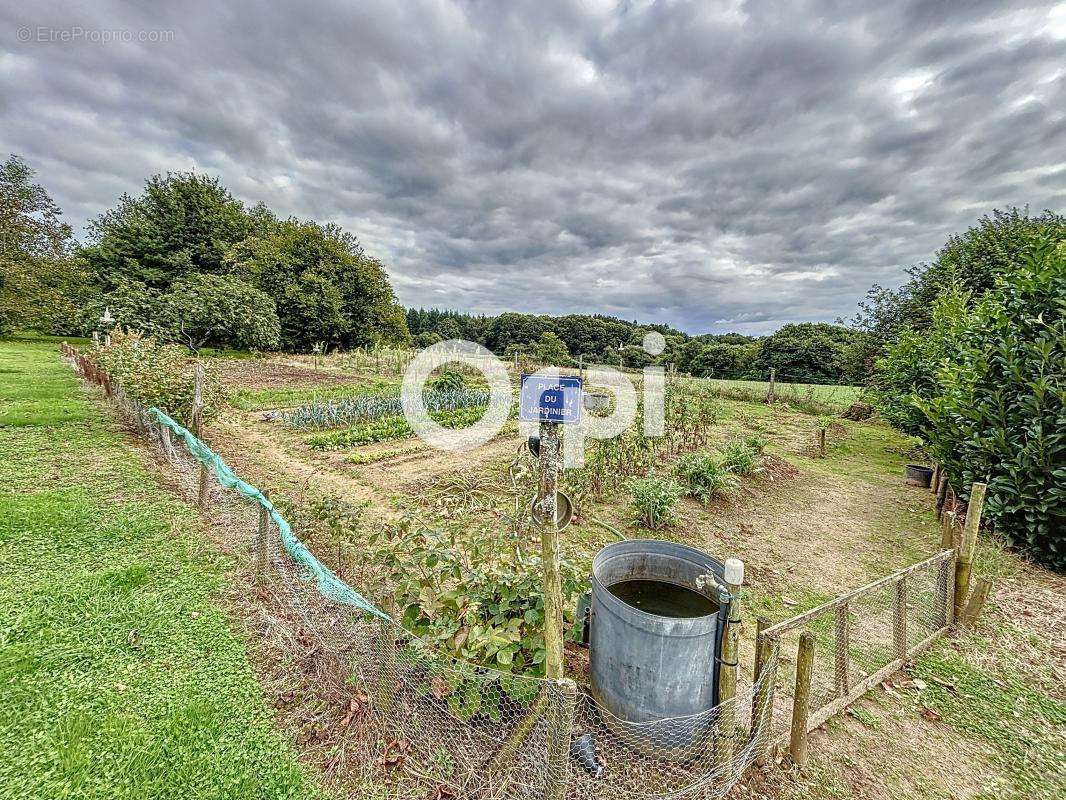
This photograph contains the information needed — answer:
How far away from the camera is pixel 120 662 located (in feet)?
8.04

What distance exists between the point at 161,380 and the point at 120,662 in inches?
224

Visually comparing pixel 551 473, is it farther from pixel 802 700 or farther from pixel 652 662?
pixel 802 700

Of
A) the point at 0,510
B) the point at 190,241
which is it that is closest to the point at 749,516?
the point at 0,510

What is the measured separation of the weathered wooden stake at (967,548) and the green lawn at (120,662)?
176 inches

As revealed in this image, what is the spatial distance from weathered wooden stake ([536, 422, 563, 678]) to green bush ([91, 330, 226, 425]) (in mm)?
7570

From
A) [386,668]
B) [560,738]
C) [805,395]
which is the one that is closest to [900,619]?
[560,738]

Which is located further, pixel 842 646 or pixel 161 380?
pixel 161 380

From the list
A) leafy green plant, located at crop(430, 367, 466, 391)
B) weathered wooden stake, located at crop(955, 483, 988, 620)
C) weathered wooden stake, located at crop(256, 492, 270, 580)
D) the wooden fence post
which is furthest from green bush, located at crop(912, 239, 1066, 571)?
the wooden fence post

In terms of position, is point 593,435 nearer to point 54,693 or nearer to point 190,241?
point 54,693

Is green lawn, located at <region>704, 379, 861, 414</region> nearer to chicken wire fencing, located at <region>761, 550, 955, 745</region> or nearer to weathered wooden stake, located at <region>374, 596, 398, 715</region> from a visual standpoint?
chicken wire fencing, located at <region>761, 550, 955, 745</region>

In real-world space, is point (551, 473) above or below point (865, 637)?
above

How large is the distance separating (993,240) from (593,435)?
10013mm

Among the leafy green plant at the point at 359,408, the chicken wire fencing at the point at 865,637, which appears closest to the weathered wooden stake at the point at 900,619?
the chicken wire fencing at the point at 865,637

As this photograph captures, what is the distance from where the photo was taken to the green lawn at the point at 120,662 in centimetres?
184
